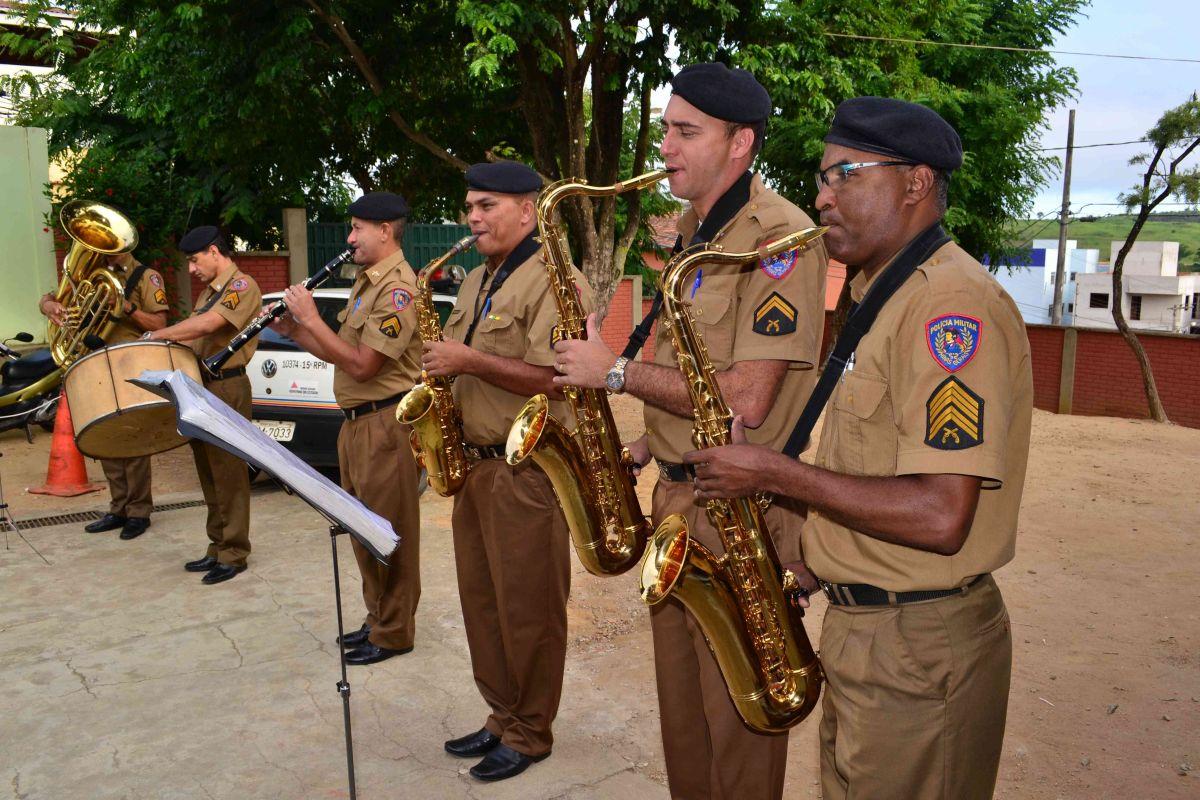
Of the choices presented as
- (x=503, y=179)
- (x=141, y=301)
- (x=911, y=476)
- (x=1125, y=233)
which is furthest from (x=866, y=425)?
(x=1125, y=233)

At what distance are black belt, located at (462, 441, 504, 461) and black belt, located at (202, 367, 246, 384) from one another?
2.83 meters

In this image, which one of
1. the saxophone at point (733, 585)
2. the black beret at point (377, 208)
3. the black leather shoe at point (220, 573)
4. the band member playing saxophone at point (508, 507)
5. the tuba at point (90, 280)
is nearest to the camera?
the saxophone at point (733, 585)

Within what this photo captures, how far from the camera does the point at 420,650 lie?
209 inches

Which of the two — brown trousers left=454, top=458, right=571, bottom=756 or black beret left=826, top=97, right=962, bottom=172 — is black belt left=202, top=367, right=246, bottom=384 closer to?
brown trousers left=454, top=458, right=571, bottom=756

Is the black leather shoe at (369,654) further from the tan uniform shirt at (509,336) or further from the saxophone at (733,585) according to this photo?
the saxophone at (733,585)

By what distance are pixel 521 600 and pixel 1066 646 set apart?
3.31 meters

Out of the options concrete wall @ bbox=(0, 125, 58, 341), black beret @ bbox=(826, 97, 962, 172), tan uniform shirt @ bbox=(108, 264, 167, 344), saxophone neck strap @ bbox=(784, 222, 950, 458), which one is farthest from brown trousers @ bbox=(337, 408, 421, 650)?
concrete wall @ bbox=(0, 125, 58, 341)

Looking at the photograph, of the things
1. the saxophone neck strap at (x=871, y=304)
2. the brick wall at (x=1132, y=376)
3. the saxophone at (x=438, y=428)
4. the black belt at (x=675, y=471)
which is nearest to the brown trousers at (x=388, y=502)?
the saxophone at (x=438, y=428)

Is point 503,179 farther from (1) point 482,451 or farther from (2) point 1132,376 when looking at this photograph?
(2) point 1132,376

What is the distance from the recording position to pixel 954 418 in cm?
200

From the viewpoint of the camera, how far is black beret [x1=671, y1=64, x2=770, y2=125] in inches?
118

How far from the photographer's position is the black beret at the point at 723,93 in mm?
2986

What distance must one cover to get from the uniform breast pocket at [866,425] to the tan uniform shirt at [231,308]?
502 centimetres

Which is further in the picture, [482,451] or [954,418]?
[482,451]
